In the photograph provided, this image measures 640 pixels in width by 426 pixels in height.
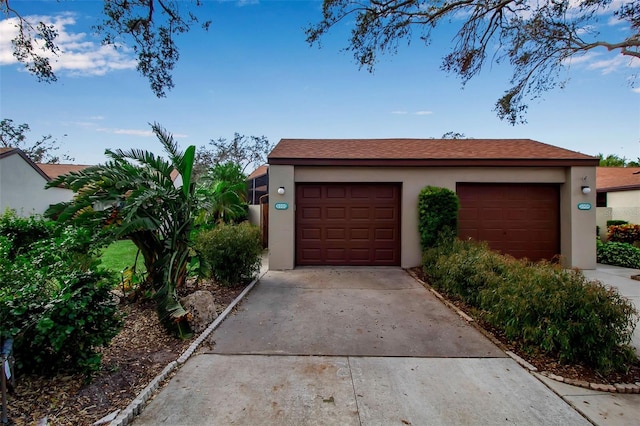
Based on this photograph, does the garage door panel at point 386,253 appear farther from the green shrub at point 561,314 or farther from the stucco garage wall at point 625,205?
the stucco garage wall at point 625,205

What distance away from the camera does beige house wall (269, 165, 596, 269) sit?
338 inches

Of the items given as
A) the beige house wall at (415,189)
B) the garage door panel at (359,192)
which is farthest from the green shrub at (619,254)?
the garage door panel at (359,192)

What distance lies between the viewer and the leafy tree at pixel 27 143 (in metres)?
27.4

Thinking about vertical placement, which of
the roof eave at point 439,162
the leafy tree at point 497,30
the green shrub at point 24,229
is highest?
the leafy tree at point 497,30

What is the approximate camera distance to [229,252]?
6.68m

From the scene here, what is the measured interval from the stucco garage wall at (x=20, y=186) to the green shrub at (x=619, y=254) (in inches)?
838

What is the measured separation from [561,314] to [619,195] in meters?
18.0

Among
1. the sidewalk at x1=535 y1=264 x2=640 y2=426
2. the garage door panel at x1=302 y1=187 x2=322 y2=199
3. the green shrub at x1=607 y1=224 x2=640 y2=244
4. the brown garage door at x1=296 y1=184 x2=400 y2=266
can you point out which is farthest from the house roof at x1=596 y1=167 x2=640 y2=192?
the sidewalk at x1=535 y1=264 x2=640 y2=426

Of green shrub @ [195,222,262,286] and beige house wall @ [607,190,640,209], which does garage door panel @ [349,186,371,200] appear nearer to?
green shrub @ [195,222,262,286]

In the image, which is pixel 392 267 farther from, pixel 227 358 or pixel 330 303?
pixel 227 358

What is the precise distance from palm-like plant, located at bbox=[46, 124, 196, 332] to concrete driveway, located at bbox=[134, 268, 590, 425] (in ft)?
4.53

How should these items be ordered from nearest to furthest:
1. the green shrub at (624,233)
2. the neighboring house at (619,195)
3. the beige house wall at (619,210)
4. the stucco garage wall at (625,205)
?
the green shrub at (624,233), the beige house wall at (619,210), the neighboring house at (619,195), the stucco garage wall at (625,205)

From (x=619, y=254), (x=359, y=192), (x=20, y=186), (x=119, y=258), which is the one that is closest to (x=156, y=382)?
(x=359, y=192)

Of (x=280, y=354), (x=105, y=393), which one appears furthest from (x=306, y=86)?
(x=105, y=393)
